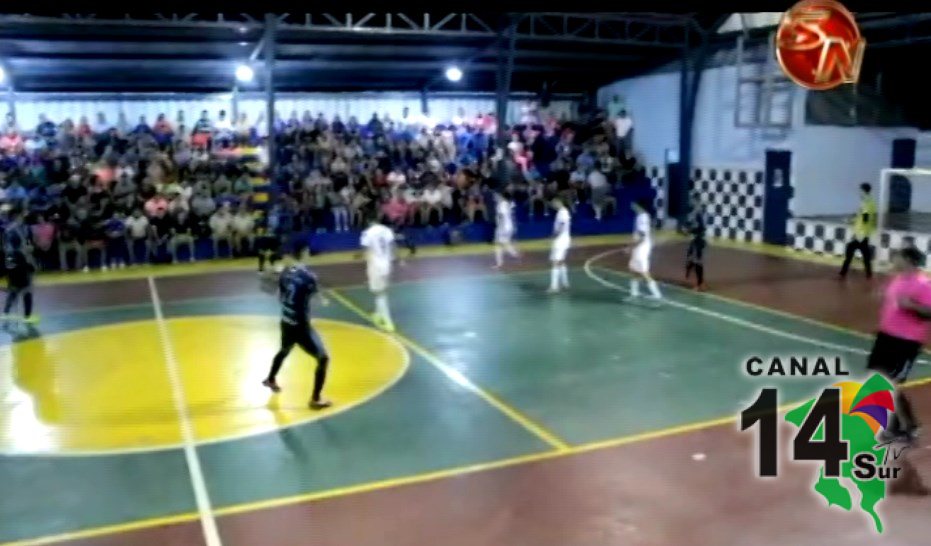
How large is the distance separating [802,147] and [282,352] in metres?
15.2

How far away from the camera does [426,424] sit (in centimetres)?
809

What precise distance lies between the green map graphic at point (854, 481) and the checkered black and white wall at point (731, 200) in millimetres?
14480

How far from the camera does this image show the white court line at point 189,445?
6.01 m

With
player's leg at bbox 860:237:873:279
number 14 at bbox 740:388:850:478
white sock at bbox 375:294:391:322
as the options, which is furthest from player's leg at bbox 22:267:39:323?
player's leg at bbox 860:237:873:279

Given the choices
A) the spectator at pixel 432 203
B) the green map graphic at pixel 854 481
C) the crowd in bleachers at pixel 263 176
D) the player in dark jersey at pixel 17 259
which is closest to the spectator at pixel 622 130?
the crowd in bleachers at pixel 263 176

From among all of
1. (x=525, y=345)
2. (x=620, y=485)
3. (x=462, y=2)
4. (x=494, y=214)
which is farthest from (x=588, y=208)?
(x=462, y=2)

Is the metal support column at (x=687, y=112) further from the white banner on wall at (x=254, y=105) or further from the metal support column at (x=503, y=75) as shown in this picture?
the white banner on wall at (x=254, y=105)

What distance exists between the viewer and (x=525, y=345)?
36.0 ft

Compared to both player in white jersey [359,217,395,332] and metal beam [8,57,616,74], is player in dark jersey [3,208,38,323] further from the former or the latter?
metal beam [8,57,616,74]

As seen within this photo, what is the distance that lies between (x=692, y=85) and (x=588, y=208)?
406cm

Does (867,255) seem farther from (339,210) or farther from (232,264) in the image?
(232,264)

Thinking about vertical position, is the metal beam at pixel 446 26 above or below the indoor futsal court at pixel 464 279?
above

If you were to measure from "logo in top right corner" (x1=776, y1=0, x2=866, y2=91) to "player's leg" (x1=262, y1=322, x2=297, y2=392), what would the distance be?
5059 mm

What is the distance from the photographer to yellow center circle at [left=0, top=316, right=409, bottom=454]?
8.03 metres
